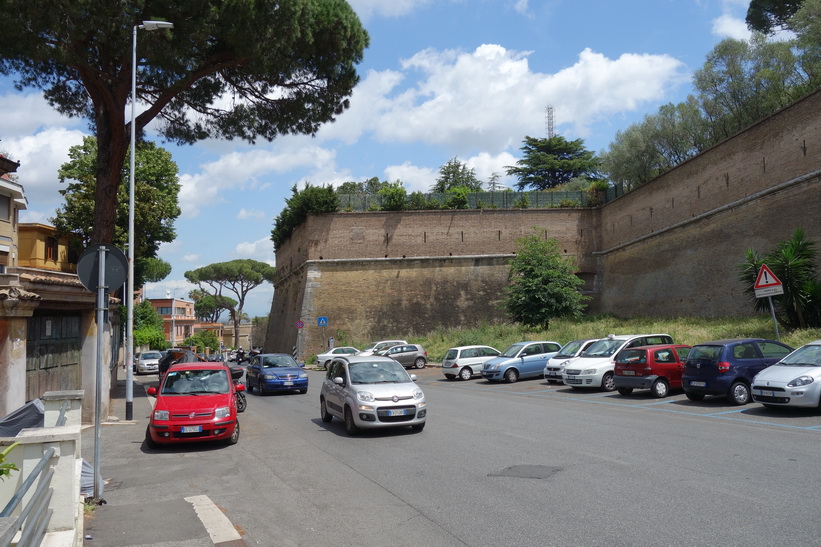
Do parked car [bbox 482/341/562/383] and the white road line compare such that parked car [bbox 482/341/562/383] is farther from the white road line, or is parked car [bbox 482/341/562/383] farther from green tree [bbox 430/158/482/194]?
green tree [bbox 430/158/482/194]

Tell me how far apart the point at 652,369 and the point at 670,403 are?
1.32m

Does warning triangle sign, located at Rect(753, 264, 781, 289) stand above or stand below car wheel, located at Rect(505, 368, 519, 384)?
above

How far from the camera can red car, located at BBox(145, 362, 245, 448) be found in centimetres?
1129

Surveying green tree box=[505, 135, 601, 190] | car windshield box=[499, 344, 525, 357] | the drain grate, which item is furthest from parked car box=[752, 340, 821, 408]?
green tree box=[505, 135, 601, 190]

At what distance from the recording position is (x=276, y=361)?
23.8 m

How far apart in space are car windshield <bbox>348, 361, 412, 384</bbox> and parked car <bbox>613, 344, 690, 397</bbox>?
23.9 feet

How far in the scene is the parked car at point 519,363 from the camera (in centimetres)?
2403

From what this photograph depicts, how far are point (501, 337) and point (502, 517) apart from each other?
97.4ft

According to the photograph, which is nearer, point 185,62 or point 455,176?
point 185,62

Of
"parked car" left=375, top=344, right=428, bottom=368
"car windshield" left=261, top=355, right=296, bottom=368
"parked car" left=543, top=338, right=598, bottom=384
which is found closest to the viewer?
"parked car" left=543, top=338, right=598, bottom=384

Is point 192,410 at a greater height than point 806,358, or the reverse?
point 806,358

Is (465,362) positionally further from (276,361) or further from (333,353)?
(333,353)

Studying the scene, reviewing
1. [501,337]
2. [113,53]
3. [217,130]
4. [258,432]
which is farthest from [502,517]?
[501,337]

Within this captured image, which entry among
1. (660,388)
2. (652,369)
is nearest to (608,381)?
(660,388)
